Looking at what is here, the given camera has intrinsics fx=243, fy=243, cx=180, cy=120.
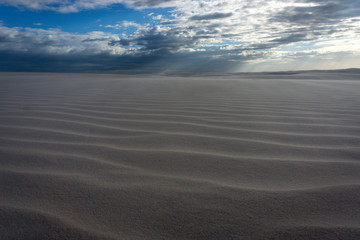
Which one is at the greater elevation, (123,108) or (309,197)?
(123,108)

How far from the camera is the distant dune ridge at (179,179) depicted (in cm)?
90

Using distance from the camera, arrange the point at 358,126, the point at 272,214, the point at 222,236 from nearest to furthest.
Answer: the point at 222,236 → the point at 272,214 → the point at 358,126

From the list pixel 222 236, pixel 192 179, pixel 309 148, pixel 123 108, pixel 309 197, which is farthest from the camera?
pixel 123 108

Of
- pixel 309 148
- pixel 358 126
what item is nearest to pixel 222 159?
pixel 309 148

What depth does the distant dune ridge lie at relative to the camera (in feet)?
2.95

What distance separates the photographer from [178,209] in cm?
100

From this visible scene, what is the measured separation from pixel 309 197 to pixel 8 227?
122 cm

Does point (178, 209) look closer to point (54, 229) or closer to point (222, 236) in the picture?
point (222, 236)

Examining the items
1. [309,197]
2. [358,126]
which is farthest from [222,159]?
[358,126]

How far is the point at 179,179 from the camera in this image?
1257 millimetres

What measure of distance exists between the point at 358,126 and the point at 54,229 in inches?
100

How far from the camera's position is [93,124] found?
2332 millimetres

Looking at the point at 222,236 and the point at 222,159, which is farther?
Result: the point at 222,159

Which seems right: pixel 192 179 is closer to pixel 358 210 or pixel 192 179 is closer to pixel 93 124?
pixel 358 210
